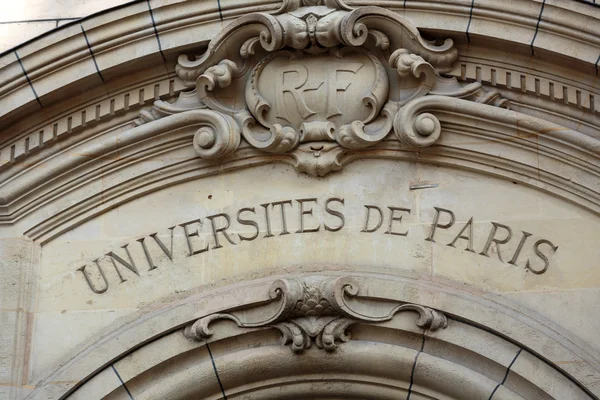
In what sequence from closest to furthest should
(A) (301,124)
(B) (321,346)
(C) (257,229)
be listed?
1. (B) (321,346)
2. (C) (257,229)
3. (A) (301,124)

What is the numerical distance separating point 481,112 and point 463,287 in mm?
1115

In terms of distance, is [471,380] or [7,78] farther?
[7,78]

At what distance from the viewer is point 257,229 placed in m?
9.37

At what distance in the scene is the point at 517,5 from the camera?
932 centimetres

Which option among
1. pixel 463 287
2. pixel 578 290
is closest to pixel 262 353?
pixel 463 287

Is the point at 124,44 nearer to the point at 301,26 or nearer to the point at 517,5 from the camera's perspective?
the point at 301,26

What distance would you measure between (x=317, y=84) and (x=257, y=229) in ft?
3.28

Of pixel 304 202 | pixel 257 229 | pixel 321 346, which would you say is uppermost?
pixel 304 202

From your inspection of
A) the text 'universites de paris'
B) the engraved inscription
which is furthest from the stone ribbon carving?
the engraved inscription

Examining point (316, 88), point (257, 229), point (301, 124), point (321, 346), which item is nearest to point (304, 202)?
point (257, 229)

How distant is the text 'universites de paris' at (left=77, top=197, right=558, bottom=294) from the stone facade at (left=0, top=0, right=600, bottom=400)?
1cm

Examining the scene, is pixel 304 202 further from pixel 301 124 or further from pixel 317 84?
pixel 317 84

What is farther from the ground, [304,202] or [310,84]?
[310,84]

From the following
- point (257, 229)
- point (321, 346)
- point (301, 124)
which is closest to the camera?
point (321, 346)
